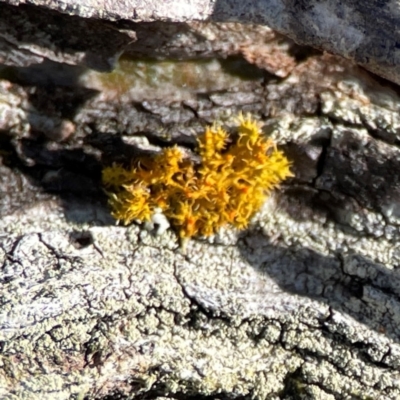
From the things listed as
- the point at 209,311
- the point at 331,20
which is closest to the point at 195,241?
the point at 209,311

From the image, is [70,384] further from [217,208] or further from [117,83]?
[117,83]

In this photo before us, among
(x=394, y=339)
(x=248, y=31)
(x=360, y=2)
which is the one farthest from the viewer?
(x=394, y=339)

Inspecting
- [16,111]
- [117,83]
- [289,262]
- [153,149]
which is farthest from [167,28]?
[289,262]

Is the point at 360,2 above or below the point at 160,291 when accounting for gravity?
above

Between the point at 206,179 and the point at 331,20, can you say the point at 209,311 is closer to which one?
the point at 206,179

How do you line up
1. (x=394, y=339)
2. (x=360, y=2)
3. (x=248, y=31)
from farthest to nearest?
(x=394, y=339) → (x=248, y=31) → (x=360, y=2)

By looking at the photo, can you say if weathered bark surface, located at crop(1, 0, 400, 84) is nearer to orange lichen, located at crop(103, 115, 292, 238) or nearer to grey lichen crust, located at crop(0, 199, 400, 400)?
orange lichen, located at crop(103, 115, 292, 238)
